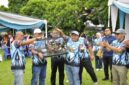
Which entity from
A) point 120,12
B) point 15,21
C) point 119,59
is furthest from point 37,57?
point 120,12

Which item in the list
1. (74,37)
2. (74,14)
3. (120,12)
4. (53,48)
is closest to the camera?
(74,37)

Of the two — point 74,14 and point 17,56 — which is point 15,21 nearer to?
point 17,56

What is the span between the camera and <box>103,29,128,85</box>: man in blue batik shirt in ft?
28.6

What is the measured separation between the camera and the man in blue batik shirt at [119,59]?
873 centimetres

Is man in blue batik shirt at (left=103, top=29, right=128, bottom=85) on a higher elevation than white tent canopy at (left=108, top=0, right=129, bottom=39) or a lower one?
lower

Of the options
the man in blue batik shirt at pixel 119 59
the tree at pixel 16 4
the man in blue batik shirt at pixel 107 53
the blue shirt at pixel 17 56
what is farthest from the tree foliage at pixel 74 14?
the blue shirt at pixel 17 56

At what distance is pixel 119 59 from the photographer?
353 inches

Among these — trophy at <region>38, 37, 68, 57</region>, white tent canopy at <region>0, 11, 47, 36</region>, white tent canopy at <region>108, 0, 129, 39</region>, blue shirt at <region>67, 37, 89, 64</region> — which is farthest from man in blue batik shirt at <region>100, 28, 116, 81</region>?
white tent canopy at <region>108, 0, 129, 39</region>

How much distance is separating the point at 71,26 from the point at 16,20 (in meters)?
17.7

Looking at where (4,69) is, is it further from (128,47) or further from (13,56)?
(128,47)

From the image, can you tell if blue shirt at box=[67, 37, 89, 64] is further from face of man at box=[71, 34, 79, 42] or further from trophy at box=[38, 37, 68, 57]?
trophy at box=[38, 37, 68, 57]

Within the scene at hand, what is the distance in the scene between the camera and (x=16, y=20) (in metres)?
14.2

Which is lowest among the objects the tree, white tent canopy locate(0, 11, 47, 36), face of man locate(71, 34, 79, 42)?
face of man locate(71, 34, 79, 42)

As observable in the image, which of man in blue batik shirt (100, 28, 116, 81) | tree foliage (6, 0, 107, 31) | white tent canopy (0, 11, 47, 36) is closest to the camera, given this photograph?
man in blue batik shirt (100, 28, 116, 81)
